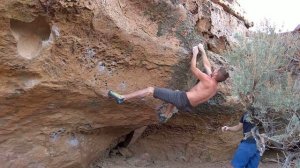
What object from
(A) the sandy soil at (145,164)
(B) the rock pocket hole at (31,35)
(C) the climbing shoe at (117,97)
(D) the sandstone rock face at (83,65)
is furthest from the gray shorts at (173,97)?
(A) the sandy soil at (145,164)

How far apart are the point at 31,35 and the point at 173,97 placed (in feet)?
6.71

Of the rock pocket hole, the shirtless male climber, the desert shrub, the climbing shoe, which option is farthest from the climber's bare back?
the rock pocket hole

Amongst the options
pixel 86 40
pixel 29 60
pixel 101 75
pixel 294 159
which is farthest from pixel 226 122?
pixel 29 60

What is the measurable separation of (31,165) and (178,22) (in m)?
2.94

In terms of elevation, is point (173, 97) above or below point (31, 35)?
below

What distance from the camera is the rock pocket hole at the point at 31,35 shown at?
14.4 ft

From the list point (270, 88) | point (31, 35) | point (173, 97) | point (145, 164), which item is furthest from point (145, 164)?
point (31, 35)

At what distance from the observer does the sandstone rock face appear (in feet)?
14.6

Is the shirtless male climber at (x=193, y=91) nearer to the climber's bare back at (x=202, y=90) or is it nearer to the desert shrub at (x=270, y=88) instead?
the climber's bare back at (x=202, y=90)

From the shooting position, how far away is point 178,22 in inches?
212

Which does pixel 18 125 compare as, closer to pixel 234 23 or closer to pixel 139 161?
pixel 139 161

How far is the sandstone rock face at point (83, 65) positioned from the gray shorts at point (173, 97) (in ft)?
1.10

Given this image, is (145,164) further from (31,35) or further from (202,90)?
(31,35)

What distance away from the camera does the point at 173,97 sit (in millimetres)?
5227
